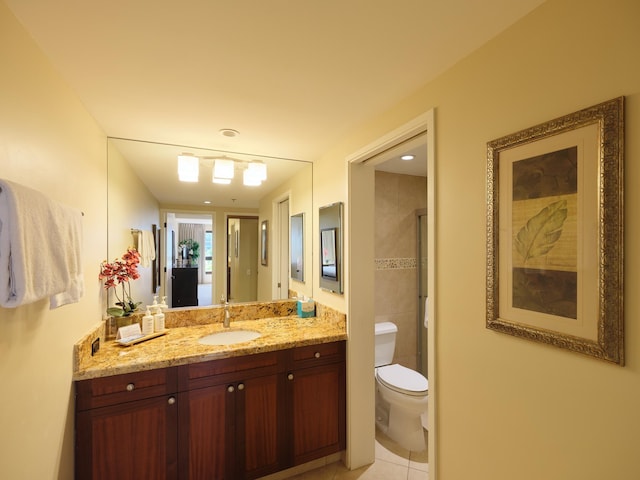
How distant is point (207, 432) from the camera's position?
1.65m

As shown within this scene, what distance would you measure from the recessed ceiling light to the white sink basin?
54.8 inches

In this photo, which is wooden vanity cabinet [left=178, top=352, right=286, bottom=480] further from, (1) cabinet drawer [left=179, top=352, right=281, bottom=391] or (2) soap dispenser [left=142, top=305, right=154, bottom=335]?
(2) soap dispenser [left=142, top=305, right=154, bottom=335]

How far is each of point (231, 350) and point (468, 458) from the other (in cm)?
125

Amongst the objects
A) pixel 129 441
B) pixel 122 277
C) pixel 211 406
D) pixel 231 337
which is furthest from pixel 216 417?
pixel 122 277

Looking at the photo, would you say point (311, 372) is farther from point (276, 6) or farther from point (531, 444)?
point (276, 6)

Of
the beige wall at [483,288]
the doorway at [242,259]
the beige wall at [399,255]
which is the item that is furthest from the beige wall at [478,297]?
the beige wall at [399,255]

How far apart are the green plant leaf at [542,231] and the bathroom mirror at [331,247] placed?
126cm

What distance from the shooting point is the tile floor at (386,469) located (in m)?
1.93

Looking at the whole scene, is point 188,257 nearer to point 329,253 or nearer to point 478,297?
point 329,253

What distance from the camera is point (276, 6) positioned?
35.7 inches

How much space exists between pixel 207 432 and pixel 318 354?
0.77 metres

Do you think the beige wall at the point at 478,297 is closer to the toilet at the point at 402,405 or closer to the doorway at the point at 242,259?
the toilet at the point at 402,405

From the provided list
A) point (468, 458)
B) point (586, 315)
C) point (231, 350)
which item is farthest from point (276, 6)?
point (468, 458)

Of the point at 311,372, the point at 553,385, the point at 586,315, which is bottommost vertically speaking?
the point at 311,372
